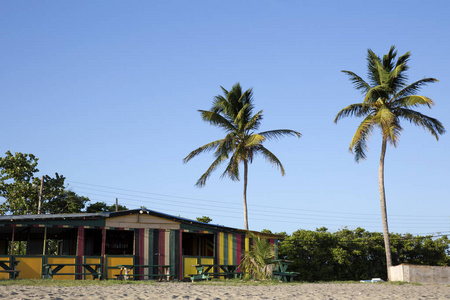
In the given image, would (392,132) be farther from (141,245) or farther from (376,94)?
(141,245)

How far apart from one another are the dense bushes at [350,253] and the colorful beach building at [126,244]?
12.9 ft

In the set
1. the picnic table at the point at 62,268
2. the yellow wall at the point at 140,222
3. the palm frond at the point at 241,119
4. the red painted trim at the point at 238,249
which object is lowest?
the picnic table at the point at 62,268

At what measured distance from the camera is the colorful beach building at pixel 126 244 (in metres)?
18.0

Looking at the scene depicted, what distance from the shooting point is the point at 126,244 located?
22859mm

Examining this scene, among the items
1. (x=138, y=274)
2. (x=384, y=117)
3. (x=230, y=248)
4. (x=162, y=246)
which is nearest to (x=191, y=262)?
(x=162, y=246)

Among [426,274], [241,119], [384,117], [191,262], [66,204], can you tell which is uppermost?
[241,119]

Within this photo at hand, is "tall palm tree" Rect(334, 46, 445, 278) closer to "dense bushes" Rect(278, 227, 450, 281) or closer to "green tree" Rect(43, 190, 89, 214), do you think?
"dense bushes" Rect(278, 227, 450, 281)

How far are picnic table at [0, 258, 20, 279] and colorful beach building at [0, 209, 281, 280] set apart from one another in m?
0.04

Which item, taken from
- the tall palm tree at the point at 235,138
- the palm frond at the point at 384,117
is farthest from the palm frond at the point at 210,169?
the palm frond at the point at 384,117

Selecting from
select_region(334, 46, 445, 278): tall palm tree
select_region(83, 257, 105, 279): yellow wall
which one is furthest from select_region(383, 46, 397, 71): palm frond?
select_region(83, 257, 105, 279): yellow wall

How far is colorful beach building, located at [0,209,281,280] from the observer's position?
18.0m

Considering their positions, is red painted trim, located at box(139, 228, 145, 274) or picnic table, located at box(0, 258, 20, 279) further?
red painted trim, located at box(139, 228, 145, 274)

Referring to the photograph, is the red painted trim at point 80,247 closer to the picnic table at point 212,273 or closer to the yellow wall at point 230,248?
the picnic table at point 212,273

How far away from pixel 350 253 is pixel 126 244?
11666mm
